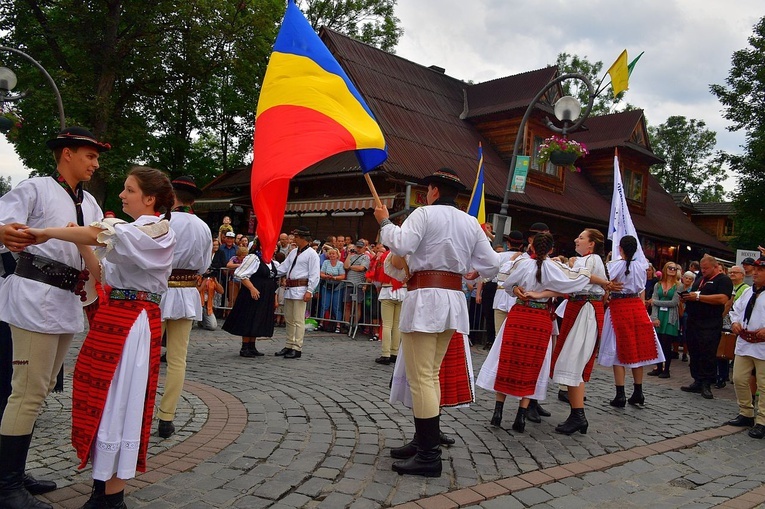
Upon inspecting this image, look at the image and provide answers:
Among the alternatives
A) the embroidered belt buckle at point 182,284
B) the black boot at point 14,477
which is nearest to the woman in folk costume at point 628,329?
the embroidered belt buckle at point 182,284

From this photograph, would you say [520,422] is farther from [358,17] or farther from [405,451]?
[358,17]

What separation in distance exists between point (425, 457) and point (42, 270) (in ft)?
9.10

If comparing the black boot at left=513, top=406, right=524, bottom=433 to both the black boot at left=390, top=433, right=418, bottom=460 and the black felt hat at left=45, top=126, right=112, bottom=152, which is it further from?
the black felt hat at left=45, top=126, right=112, bottom=152

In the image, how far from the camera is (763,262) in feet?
22.2

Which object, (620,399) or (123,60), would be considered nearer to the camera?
(620,399)

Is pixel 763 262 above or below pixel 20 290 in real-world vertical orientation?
above

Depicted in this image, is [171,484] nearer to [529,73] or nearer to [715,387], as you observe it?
[715,387]

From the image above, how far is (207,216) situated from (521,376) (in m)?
22.1

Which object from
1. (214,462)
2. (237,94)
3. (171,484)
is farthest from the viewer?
(237,94)

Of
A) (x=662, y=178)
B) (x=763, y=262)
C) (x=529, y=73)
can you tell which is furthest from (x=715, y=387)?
(x=662, y=178)

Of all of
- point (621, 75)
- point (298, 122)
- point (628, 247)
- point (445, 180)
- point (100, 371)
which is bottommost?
point (100, 371)

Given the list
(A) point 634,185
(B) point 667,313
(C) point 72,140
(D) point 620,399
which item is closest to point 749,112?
(A) point 634,185

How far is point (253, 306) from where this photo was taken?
8945 millimetres

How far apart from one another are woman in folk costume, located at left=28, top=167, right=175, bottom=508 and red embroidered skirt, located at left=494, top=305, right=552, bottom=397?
347cm
